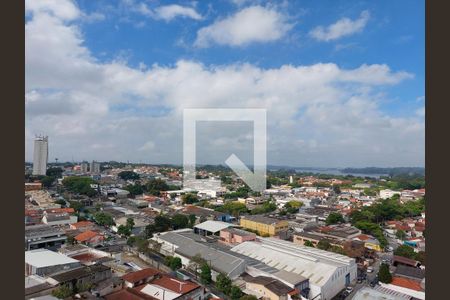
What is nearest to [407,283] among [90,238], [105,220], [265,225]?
[265,225]

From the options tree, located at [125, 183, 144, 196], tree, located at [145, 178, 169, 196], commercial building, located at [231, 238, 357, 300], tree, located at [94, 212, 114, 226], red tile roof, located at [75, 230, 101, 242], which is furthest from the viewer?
tree, located at [145, 178, 169, 196]

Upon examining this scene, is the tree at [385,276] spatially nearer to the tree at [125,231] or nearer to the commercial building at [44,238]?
the tree at [125,231]

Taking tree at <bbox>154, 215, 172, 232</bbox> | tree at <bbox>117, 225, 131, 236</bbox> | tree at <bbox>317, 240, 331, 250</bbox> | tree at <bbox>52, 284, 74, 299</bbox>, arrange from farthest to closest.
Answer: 1. tree at <bbox>154, 215, 172, 232</bbox>
2. tree at <bbox>117, 225, 131, 236</bbox>
3. tree at <bbox>317, 240, 331, 250</bbox>
4. tree at <bbox>52, 284, 74, 299</bbox>

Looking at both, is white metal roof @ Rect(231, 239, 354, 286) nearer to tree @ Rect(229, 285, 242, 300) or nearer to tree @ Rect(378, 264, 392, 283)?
tree @ Rect(378, 264, 392, 283)

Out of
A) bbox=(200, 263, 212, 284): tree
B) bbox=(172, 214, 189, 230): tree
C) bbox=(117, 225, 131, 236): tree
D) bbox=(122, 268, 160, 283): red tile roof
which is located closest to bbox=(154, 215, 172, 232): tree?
bbox=(172, 214, 189, 230): tree

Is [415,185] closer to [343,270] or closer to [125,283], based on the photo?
[343,270]

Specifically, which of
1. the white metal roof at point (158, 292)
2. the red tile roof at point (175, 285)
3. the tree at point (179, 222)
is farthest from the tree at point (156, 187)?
the white metal roof at point (158, 292)
